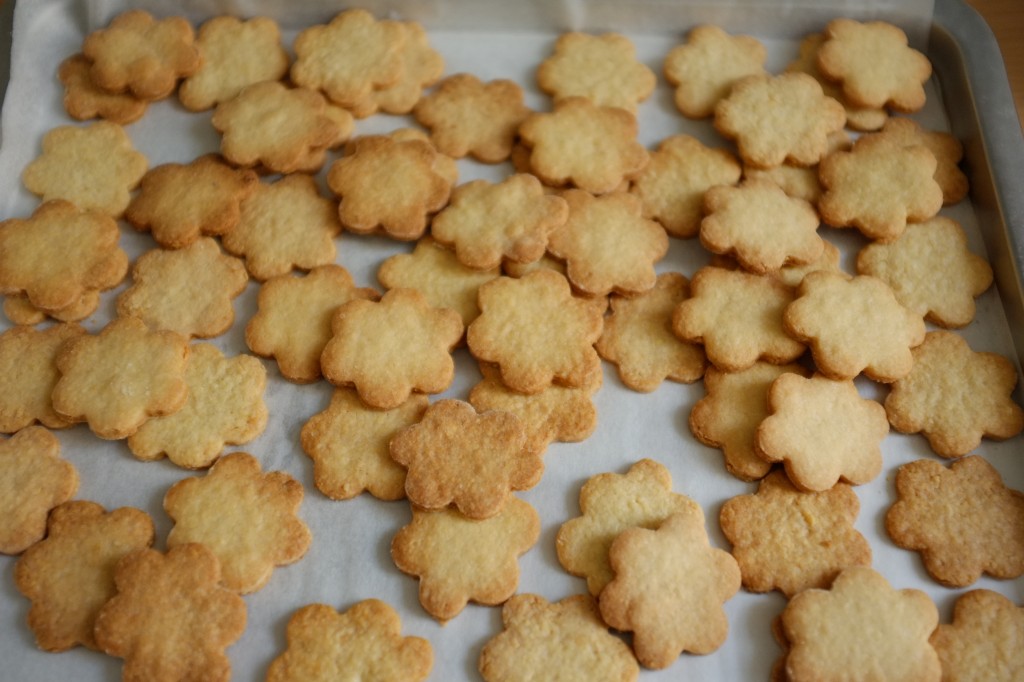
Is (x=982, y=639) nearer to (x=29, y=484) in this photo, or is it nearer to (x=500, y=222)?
(x=500, y=222)

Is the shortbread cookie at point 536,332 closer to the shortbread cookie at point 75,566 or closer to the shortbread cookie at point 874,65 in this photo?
the shortbread cookie at point 75,566

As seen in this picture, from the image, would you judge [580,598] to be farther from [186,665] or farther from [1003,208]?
[1003,208]

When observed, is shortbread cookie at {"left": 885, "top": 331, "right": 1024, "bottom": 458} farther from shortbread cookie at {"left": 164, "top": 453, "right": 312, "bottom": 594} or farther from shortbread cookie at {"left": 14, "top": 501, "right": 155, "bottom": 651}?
shortbread cookie at {"left": 14, "top": 501, "right": 155, "bottom": 651}

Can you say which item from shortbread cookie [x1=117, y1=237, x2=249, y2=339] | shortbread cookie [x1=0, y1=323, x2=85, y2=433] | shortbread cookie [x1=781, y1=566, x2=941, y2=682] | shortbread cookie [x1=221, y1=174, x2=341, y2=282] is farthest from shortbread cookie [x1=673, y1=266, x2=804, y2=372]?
shortbread cookie [x1=0, y1=323, x2=85, y2=433]

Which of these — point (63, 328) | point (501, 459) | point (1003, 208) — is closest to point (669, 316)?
point (501, 459)

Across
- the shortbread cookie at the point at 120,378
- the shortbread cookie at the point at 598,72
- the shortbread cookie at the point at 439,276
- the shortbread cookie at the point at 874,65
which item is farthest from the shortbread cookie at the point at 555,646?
the shortbread cookie at the point at 874,65
